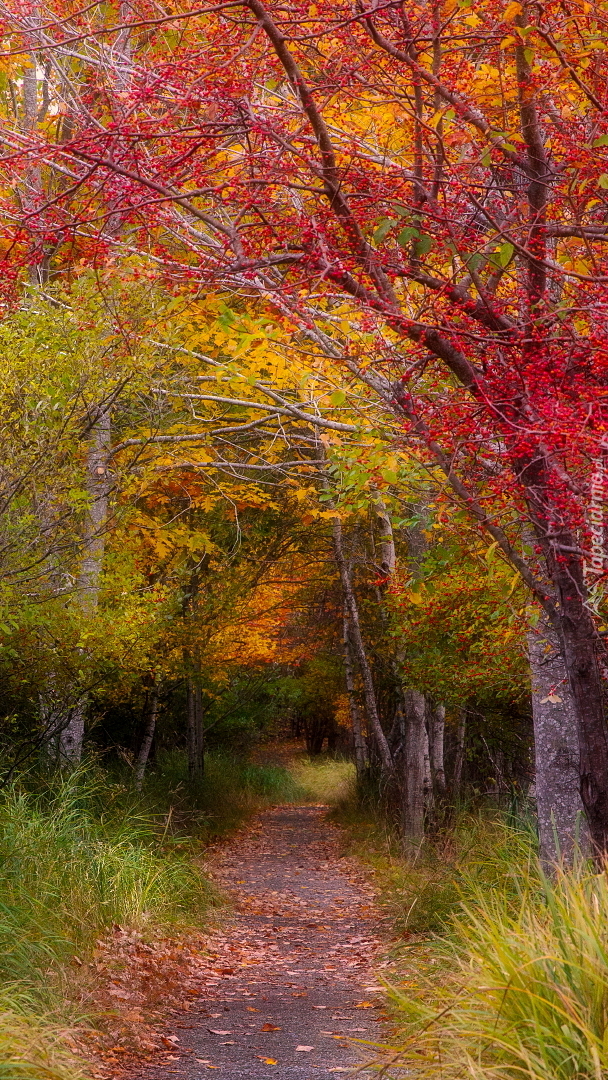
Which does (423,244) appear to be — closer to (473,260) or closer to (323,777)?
(473,260)

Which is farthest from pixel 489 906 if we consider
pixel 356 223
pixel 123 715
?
pixel 123 715

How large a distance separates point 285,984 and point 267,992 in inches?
12.8

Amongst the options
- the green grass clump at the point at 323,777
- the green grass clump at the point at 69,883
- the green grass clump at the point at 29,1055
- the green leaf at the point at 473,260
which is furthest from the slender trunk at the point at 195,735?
the green leaf at the point at 473,260

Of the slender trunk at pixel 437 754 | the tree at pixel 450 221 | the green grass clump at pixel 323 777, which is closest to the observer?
the tree at pixel 450 221

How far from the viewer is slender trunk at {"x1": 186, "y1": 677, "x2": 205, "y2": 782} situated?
17578mm

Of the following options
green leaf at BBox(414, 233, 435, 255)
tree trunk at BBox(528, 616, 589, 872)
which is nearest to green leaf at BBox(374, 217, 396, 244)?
green leaf at BBox(414, 233, 435, 255)

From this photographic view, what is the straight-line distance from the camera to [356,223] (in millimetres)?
3932

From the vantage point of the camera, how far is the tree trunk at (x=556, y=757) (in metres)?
6.24

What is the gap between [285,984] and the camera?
319 inches

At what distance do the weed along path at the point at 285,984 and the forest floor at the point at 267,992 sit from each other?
0.01m

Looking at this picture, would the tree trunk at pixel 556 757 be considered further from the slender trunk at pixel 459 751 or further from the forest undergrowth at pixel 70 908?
the slender trunk at pixel 459 751

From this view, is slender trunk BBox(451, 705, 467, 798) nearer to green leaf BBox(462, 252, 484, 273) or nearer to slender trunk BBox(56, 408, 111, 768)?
slender trunk BBox(56, 408, 111, 768)

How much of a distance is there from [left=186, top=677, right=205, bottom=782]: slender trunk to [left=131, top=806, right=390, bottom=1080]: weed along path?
298cm

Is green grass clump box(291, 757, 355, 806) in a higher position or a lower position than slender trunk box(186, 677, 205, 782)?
lower
